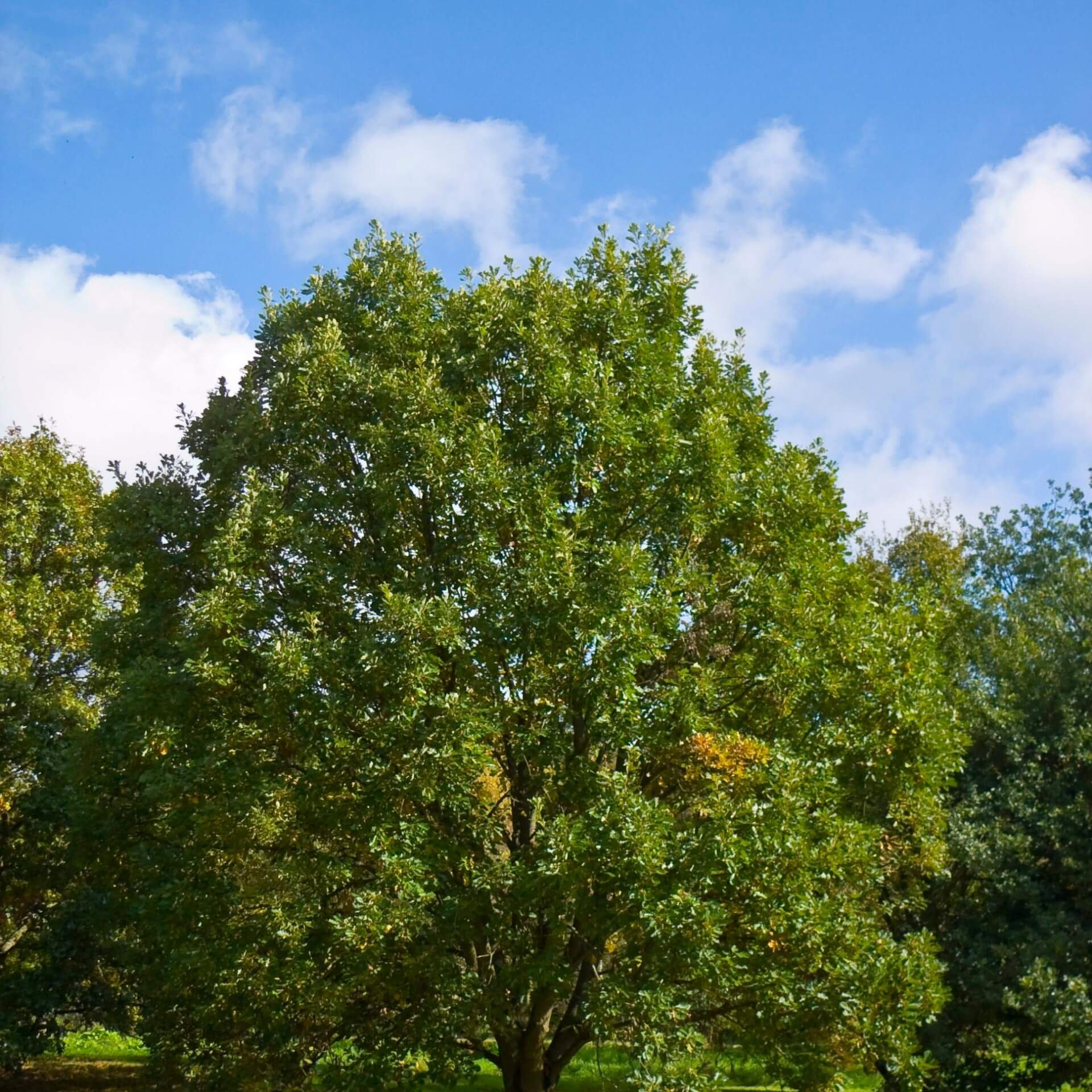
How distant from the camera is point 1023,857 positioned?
63.7 feet

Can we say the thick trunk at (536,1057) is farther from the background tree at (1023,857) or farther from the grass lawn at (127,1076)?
the background tree at (1023,857)

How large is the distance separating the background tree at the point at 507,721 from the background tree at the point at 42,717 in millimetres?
4729

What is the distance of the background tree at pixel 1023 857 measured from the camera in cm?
1827

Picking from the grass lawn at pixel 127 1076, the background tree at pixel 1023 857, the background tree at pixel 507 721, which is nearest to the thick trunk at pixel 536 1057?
the background tree at pixel 507 721

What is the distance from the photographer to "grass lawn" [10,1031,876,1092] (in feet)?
81.7

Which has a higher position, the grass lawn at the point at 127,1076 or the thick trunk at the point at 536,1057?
the thick trunk at the point at 536,1057

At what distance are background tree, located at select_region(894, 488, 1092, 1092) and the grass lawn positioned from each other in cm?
354

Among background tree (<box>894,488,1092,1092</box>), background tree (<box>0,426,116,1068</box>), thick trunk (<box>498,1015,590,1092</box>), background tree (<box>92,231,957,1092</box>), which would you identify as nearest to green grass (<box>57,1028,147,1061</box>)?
background tree (<box>0,426,116,1068</box>)

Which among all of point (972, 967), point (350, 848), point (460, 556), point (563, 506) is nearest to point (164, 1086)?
point (350, 848)

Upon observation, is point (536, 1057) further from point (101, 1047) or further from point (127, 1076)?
point (101, 1047)

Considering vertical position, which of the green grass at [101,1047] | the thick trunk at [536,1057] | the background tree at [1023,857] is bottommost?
the green grass at [101,1047]

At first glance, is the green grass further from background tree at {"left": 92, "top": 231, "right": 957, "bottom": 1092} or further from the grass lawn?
background tree at {"left": 92, "top": 231, "right": 957, "bottom": 1092}

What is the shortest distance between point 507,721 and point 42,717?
15491mm

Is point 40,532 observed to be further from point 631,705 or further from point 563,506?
point 631,705
